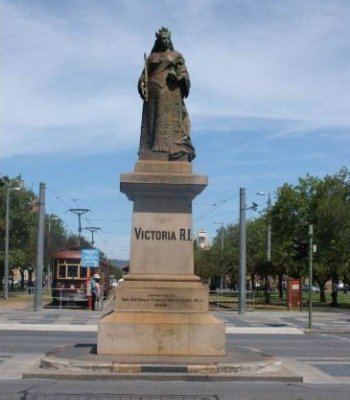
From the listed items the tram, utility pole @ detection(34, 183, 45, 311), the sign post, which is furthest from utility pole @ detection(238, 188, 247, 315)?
utility pole @ detection(34, 183, 45, 311)

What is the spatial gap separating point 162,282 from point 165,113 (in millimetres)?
3177

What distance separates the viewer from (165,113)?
14289 millimetres

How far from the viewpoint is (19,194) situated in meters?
66.8

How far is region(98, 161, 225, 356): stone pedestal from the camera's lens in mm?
12969

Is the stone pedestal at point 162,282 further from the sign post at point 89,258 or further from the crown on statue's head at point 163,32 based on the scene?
the sign post at point 89,258

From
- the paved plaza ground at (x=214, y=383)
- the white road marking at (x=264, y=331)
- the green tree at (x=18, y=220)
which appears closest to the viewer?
the paved plaza ground at (x=214, y=383)

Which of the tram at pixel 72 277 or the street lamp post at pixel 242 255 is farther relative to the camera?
the tram at pixel 72 277

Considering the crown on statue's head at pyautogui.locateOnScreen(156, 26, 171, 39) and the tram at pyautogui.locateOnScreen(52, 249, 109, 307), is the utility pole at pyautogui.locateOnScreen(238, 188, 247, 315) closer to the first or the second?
the tram at pyautogui.locateOnScreen(52, 249, 109, 307)

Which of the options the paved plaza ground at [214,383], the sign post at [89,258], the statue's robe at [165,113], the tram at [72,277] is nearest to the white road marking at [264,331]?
the paved plaza ground at [214,383]

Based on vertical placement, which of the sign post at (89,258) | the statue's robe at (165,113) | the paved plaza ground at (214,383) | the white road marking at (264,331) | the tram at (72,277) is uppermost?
the statue's robe at (165,113)

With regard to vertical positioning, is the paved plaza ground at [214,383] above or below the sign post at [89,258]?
below

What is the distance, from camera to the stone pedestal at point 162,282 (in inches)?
511

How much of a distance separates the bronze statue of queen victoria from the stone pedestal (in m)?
0.32

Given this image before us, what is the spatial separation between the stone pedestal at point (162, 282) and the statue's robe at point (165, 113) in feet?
1.01
